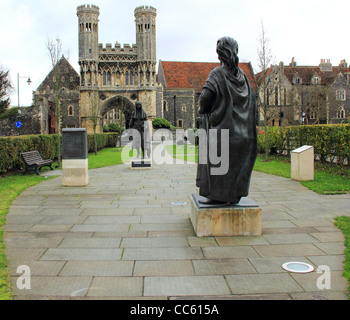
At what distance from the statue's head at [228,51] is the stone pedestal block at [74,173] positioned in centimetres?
575

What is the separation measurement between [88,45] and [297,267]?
5136 cm

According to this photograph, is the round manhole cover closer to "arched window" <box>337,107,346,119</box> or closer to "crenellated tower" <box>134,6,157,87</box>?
"crenellated tower" <box>134,6,157,87</box>

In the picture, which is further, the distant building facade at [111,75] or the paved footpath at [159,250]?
the distant building facade at [111,75]

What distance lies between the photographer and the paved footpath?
3145 millimetres

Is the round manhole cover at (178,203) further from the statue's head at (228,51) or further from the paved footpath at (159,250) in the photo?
the statue's head at (228,51)

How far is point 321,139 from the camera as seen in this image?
1267cm

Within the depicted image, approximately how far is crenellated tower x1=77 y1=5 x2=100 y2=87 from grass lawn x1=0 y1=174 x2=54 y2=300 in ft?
135

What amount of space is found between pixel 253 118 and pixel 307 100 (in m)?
51.4

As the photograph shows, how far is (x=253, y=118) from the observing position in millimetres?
4688

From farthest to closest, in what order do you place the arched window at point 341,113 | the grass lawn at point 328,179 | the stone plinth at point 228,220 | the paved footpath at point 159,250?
the arched window at point 341,113 < the grass lawn at point 328,179 < the stone plinth at point 228,220 < the paved footpath at point 159,250

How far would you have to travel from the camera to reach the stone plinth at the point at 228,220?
4648 mm

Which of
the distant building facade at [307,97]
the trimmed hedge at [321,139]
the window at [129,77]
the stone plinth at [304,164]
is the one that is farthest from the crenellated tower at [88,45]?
the stone plinth at [304,164]

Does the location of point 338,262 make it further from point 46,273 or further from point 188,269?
point 46,273
